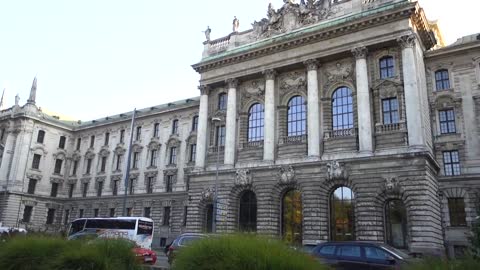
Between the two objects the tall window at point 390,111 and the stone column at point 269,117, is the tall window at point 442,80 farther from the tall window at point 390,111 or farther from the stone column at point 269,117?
the stone column at point 269,117

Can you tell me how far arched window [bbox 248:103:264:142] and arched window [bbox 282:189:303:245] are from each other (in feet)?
20.7

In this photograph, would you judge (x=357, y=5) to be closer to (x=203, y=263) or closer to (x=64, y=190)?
(x=203, y=263)

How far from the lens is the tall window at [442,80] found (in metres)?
34.0

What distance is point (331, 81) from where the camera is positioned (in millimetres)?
34688

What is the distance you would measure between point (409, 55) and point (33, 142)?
52344mm

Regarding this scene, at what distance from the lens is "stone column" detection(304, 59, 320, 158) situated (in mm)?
32987

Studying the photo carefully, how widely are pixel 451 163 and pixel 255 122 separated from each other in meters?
16.4

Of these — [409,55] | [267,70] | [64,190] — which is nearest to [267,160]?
[267,70]

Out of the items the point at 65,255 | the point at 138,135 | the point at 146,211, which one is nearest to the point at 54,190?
the point at 138,135

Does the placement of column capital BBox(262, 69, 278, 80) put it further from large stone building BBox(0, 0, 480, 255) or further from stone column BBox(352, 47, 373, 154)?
stone column BBox(352, 47, 373, 154)

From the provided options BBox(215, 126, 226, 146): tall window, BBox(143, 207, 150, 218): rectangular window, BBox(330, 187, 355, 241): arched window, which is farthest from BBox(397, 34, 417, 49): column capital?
BBox(143, 207, 150, 218): rectangular window

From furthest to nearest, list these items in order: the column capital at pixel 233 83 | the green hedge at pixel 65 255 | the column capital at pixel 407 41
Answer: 1. the column capital at pixel 233 83
2. the column capital at pixel 407 41
3. the green hedge at pixel 65 255

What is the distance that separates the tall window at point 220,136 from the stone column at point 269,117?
17.9 ft

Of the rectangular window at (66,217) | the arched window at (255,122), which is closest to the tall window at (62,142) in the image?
the rectangular window at (66,217)
